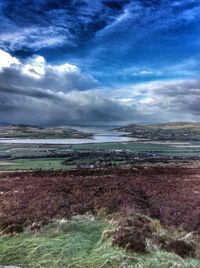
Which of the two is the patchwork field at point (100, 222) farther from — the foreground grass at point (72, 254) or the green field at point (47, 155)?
the green field at point (47, 155)

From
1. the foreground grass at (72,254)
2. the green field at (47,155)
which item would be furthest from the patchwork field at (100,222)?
the green field at (47,155)

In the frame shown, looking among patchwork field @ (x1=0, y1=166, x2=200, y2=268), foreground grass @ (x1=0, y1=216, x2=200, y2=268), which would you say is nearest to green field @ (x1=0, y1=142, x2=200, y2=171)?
patchwork field @ (x1=0, y1=166, x2=200, y2=268)

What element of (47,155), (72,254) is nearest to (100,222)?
(72,254)

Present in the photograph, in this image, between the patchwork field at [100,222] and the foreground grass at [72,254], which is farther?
the patchwork field at [100,222]

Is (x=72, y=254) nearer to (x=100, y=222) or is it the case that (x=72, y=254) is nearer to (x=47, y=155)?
(x=100, y=222)

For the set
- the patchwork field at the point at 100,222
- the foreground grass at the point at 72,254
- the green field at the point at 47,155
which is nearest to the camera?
the foreground grass at the point at 72,254

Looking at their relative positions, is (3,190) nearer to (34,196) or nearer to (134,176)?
(34,196)

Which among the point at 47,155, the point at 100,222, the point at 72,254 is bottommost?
the point at 47,155

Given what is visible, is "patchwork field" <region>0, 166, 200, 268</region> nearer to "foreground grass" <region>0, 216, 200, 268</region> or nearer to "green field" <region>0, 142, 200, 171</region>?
"foreground grass" <region>0, 216, 200, 268</region>

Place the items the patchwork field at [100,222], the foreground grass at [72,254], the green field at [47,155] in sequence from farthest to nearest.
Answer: the green field at [47,155] < the patchwork field at [100,222] < the foreground grass at [72,254]
